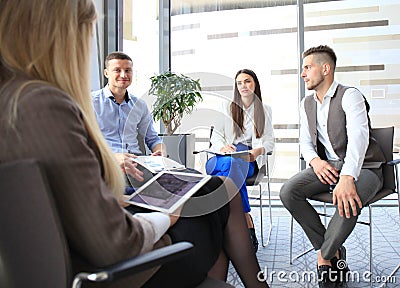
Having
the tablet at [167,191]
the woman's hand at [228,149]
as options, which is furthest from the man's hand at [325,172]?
the tablet at [167,191]

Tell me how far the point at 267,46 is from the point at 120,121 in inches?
93.8

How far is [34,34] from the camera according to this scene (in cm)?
93

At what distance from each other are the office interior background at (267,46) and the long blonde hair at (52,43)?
3184 mm

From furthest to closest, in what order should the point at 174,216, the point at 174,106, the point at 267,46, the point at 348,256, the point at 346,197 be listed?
1. the point at 267,46
2. the point at 174,106
3. the point at 348,256
4. the point at 346,197
5. the point at 174,216

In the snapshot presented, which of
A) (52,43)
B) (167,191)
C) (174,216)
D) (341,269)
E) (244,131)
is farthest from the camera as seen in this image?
(244,131)

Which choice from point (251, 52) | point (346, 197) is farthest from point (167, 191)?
point (251, 52)

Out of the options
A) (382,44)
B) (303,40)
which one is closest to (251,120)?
(303,40)

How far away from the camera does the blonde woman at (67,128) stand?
850mm

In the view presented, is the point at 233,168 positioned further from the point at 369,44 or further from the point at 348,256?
the point at 369,44

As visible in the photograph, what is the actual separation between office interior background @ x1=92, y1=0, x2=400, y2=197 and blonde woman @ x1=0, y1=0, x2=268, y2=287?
10.5 ft

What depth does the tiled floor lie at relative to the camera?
7.52 ft

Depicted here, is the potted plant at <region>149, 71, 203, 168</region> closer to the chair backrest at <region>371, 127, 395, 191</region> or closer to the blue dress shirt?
the blue dress shirt

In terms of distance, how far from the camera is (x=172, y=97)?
400 cm

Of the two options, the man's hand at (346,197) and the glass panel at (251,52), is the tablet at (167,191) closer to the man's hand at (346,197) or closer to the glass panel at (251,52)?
the man's hand at (346,197)
